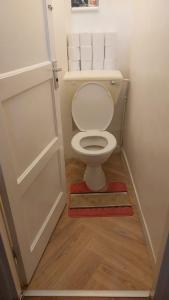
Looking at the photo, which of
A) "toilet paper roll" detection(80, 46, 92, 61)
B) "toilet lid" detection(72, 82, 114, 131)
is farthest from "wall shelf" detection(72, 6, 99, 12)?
"toilet lid" detection(72, 82, 114, 131)

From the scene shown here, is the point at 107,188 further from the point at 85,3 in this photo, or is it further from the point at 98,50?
the point at 85,3

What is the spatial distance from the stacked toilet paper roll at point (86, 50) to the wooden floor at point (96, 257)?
135cm

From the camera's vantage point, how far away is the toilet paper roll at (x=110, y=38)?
1.91 meters

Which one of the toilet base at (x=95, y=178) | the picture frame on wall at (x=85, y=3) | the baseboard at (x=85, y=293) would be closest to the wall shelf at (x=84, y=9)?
the picture frame on wall at (x=85, y=3)

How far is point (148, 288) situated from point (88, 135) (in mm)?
1208

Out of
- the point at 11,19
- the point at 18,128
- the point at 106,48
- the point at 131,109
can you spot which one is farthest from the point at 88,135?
the point at 11,19

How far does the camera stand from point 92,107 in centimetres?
196

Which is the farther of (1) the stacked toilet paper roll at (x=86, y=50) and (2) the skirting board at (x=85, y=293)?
(1) the stacked toilet paper roll at (x=86, y=50)

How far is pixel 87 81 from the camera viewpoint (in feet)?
6.19

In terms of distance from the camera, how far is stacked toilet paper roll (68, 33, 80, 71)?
1920mm

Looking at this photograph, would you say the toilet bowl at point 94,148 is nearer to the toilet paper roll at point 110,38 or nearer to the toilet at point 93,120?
the toilet at point 93,120

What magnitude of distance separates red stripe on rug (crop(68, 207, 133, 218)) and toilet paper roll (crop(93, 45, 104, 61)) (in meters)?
1.34

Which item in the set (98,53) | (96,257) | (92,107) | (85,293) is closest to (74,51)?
(98,53)

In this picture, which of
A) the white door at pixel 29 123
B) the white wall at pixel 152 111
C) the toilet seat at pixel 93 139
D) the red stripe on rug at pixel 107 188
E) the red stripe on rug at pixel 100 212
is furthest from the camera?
the red stripe on rug at pixel 107 188
